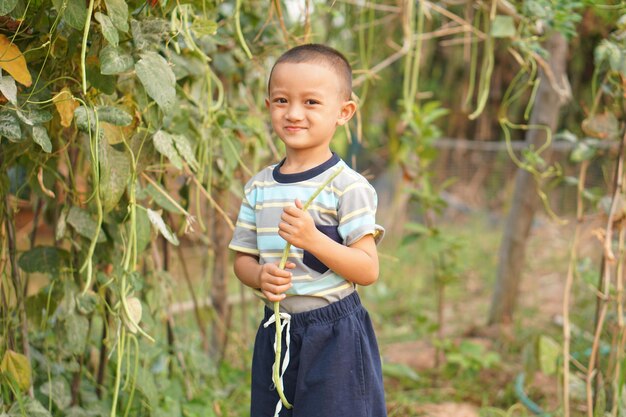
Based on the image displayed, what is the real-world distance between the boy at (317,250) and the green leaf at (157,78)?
0.18 meters

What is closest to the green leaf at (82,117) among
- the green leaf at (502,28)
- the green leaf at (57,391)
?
the green leaf at (57,391)

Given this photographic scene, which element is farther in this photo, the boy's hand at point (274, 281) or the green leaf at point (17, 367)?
the green leaf at point (17, 367)

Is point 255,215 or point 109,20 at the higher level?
point 109,20

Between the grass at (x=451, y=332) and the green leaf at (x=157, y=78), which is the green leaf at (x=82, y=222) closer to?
the green leaf at (x=157, y=78)

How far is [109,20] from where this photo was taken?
47.8 inches

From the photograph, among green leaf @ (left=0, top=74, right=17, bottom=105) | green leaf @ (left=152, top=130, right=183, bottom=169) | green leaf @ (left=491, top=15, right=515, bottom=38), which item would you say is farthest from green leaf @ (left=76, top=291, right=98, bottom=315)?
green leaf @ (left=491, top=15, right=515, bottom=38)

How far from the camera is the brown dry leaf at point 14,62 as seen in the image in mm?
1256

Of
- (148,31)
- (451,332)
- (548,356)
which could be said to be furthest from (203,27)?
(451,332)

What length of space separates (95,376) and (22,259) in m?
0.49

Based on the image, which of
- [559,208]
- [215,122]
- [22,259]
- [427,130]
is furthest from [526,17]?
[559,208]

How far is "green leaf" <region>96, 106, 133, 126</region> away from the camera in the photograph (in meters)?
1.28

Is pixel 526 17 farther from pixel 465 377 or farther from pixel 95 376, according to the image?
pixel 95 376

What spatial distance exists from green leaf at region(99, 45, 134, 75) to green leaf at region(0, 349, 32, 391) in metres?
0.64

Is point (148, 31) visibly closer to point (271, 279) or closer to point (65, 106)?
point (65, 106)
